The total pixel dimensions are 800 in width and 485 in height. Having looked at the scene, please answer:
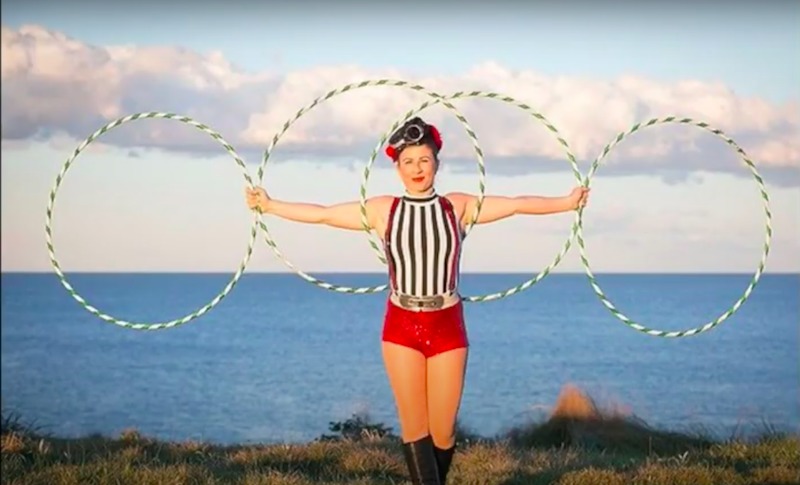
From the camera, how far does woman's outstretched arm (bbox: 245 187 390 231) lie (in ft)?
28.9

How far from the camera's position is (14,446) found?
11.1m

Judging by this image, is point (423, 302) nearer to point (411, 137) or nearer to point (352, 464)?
point (411, 137)

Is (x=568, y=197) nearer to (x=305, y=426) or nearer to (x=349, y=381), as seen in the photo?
(x=305, y=426)

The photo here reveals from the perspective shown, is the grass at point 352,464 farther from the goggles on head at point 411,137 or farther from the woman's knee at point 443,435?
the goggles on head at point 411,137

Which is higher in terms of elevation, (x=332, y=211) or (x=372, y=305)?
(x=332, y=211)

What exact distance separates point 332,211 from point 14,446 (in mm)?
4201

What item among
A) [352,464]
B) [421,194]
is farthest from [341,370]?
[421,194]

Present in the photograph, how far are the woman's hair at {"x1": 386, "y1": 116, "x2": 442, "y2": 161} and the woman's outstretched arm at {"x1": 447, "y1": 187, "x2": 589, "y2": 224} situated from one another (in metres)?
0.40

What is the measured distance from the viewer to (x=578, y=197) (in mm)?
9148

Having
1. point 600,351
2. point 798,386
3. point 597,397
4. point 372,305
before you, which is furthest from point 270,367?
point 372,305

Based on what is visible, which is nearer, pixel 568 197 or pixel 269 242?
pixel 568 197

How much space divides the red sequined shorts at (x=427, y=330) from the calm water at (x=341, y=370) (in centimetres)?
614

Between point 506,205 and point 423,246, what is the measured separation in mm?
726

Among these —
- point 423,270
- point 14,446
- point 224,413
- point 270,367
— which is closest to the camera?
point 423,270
